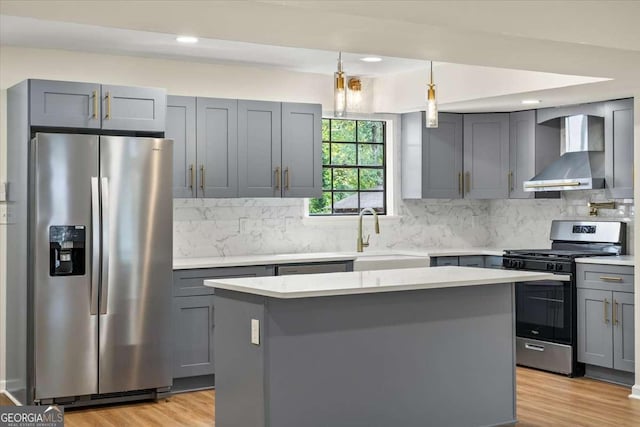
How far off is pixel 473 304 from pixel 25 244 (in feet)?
9.43

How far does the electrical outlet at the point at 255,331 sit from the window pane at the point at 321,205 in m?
3.13

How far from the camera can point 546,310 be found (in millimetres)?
6523

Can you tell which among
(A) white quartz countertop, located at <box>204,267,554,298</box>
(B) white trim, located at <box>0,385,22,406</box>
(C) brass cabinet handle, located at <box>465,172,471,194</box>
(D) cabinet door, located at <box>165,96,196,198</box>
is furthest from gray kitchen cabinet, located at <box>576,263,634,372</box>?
(B) white trim, located at <box>0,385,22,406</box>

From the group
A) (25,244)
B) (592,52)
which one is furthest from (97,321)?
(592,52)

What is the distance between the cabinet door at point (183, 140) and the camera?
242 inches

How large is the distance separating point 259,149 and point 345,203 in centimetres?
125

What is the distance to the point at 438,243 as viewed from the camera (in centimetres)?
775

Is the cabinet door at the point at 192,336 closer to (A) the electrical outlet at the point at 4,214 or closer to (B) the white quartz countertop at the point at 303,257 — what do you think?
(B) the white quartz countertop at the point at 303,257

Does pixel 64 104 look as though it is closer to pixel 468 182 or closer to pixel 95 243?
pixel 95 243

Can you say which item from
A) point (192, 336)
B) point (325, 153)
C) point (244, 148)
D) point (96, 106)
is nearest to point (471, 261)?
point (325, 153)

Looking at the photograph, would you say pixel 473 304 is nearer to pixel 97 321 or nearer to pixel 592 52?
pixel 592 52

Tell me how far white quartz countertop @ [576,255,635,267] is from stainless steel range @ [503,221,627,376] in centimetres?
9

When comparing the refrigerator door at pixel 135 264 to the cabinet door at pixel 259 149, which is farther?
the cabinet door at pixel 259 149

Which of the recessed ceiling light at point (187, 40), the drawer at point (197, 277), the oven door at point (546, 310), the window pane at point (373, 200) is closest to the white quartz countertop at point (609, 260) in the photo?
the oven door at point (546, 310)
